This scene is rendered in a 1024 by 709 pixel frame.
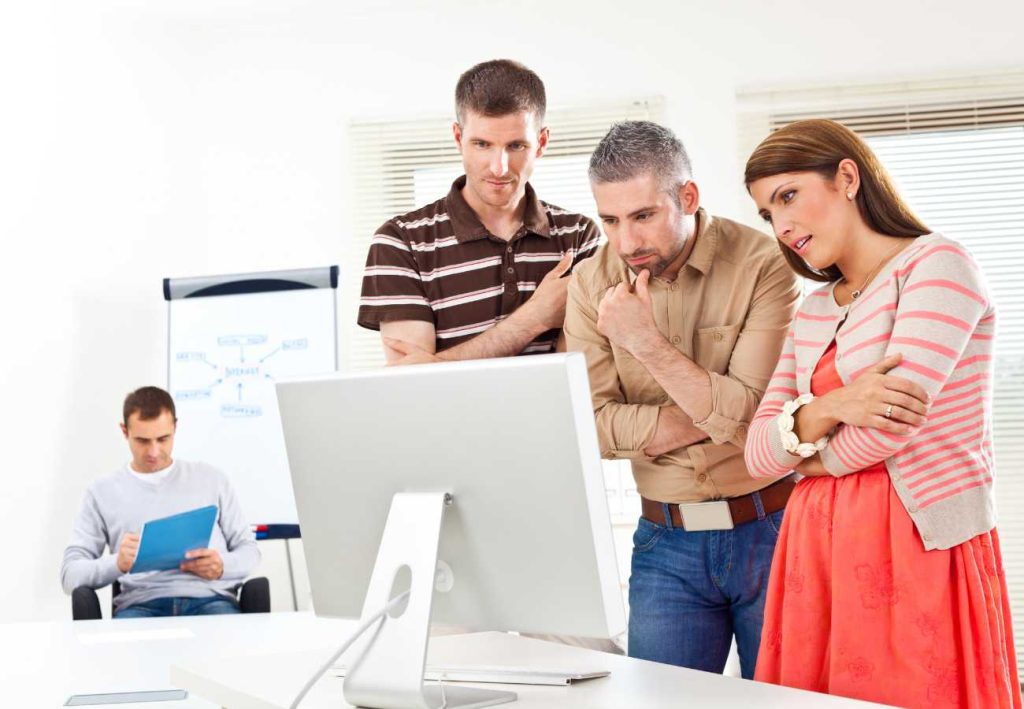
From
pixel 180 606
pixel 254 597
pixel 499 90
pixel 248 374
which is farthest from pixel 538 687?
pixel 248 374

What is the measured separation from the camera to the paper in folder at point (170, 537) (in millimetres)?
3451

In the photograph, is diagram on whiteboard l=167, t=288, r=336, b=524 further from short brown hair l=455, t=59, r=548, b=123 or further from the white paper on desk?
the white paper on desk

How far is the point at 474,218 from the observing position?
92.8 inches

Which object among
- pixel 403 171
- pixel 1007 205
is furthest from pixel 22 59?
pixel 1007 205

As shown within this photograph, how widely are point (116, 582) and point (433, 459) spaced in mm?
2652

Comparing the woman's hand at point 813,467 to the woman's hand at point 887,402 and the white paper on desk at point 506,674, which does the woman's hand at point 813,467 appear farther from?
the white paper on desk at point 506,674

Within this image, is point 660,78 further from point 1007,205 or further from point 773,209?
point 773,209

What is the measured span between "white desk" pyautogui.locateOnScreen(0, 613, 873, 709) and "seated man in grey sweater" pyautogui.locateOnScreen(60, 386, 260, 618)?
85 cm

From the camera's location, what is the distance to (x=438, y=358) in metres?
2.25

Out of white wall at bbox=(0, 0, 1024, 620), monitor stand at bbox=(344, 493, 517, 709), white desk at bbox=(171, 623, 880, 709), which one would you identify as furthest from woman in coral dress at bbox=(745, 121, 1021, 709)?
white wall at bbox=(0, 0, 1024, 620)

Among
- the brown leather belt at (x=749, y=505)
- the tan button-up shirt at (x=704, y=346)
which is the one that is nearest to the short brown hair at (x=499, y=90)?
the tan button-up shirt at (x=704, y=346)

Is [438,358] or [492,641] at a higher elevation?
[438,358]

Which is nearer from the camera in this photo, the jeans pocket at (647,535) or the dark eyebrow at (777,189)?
the dark eyebrow at (777,189)

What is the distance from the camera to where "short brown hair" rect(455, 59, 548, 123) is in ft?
7.27
